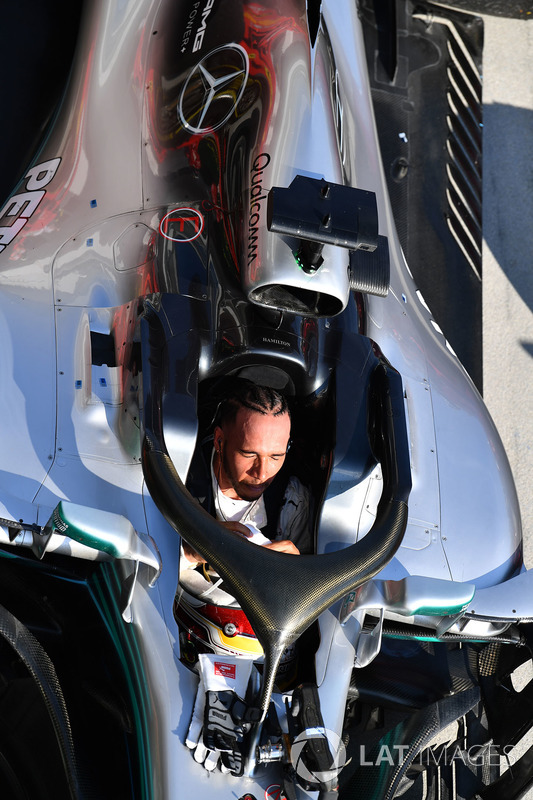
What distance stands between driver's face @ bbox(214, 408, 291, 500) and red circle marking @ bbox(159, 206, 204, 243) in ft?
2.27

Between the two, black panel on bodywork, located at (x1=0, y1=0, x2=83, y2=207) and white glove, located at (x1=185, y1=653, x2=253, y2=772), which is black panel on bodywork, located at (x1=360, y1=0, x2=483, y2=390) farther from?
white glove, located at (x1=185, y1=653, x2=253, y2=772)

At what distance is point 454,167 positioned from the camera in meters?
4.73

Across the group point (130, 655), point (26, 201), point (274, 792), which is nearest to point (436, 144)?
point (26, 201)

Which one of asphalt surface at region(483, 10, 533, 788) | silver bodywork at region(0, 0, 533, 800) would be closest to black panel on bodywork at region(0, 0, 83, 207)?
silver bodywork at region(0, 0, 533, 800)

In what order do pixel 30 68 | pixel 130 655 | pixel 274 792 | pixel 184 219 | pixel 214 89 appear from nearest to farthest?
pixel 274 792
pixel 130 655
pixel 184 219
pixel 214 89
pixel 30 68

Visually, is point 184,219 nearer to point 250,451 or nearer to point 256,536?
point 250,451

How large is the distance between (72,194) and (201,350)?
981 mm

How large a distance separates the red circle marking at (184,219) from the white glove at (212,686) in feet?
4.24

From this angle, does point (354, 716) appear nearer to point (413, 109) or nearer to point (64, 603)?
point (64, 603)

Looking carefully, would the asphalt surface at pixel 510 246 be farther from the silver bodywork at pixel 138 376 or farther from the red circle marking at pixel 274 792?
Result: the red circle marking at pixel 274 792

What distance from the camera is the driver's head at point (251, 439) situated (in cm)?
271

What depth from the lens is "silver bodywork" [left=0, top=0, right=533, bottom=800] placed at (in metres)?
2.65

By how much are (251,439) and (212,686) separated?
65 centimetres

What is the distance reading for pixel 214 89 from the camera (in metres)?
3.39
